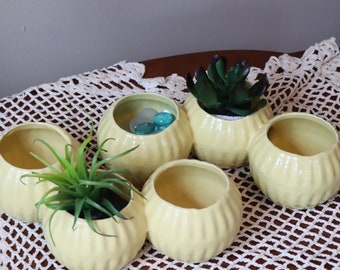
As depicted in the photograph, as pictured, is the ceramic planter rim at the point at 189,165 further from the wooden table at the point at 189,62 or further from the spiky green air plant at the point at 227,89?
the wooden table at the point at 189,62

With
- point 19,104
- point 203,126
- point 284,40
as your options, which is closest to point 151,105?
point 203,126

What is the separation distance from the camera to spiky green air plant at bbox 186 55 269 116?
64 centimetres

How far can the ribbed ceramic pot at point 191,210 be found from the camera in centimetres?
57

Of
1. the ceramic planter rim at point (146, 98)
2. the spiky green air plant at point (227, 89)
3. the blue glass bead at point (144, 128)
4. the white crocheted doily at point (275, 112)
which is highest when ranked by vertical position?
the spiky green air plant at point (227, 89)

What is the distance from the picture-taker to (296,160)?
62 centimetres

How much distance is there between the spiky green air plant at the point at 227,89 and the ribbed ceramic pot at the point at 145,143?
3 centimetres

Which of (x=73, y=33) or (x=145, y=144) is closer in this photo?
(x=145, y=144)

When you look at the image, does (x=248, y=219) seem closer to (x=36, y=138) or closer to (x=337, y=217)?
(x=337, y=217)

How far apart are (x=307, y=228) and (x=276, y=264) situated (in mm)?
58

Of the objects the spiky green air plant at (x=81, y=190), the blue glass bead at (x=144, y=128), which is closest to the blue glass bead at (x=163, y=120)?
the blue glass bead at (x=144, y=128)

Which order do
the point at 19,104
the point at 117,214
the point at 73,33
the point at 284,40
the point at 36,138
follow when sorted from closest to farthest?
the point at 117,214 → the point at 36,138 → the point at 19,104 → the point at 73,33 → the point at 284,40

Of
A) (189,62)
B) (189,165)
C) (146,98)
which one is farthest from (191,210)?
(189,62)

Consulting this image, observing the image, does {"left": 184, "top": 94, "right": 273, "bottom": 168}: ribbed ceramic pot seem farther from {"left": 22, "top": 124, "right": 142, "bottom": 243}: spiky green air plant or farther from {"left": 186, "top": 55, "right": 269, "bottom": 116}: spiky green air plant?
{"left": 22, "top": 124, "right": 142, "bottom": 243}: spiky green air plant

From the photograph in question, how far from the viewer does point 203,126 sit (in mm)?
662
